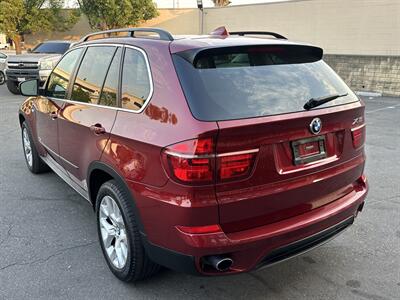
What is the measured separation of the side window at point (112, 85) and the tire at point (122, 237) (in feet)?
2.03

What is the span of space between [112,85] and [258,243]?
1.63m

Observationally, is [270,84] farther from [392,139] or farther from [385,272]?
[392,139]

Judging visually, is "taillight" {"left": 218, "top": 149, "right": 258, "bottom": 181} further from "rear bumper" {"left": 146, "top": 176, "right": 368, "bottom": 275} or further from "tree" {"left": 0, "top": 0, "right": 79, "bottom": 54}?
"tree" {"left": 0, "top": 0, "right": 79, "bottom": 54}

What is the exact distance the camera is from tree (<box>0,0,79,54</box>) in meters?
26.4

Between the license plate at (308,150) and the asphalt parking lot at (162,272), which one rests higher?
the license plate at (308,150)

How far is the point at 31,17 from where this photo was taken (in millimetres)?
27594

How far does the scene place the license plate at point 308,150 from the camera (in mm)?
2629

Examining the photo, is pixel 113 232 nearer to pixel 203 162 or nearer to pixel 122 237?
pixel 122 237

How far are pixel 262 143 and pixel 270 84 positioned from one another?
491 millimetres

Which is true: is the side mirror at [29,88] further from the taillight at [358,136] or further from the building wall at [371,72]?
the building wall at [371,72]

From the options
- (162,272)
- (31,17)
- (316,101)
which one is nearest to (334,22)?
(316,101)

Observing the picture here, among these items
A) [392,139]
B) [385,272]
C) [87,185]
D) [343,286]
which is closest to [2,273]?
[87,185]

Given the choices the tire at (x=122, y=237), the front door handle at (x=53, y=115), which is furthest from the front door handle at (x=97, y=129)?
the front door handle at (x=53, y=115)

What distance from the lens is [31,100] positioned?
5.22 m
